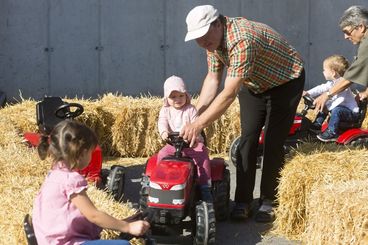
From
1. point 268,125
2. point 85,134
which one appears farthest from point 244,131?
point 85,134

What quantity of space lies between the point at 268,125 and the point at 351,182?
4.39 ft

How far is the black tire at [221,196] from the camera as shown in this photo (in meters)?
5.97

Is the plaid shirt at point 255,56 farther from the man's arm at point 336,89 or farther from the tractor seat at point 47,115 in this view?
the tractor seat at point 47,115

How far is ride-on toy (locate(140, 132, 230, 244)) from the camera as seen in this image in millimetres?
5266

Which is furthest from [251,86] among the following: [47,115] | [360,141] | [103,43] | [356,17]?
[103,43]

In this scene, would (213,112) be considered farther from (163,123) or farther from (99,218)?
(99,218)

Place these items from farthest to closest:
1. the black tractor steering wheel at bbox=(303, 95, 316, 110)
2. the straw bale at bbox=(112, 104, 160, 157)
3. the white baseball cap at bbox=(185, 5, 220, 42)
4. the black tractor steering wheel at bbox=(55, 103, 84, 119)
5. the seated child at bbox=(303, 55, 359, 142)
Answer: the straw bale at bbox=(112, 104, 160, 157), the seated child at bbox=(303, 55, 359, 142), the black tractor steering wheel at bbox=(303, 95, 316, 110), the black tractor steering wheel at bbox=(55, 103, 84, 119), the white baseball cap at bbox=(185, 5, 220, 42)

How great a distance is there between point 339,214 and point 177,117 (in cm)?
216

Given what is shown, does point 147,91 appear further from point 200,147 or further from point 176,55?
point 200,147

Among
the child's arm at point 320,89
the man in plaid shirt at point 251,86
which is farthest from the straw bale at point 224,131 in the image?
the man in plaid shirt at point 251,86

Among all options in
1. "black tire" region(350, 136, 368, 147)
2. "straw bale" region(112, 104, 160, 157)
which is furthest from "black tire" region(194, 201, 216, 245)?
"straw bale" region(112, 104, 160, 157)

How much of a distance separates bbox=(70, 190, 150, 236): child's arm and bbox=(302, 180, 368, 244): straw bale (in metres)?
1.32

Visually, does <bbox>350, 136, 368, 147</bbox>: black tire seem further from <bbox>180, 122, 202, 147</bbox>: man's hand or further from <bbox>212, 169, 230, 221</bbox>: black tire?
<bbox>180, 122, 202, 147</bbox>: man's hand

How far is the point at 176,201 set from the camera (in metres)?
5.27
